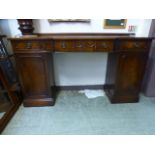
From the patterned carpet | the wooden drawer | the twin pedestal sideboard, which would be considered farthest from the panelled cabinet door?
the wooden drawer

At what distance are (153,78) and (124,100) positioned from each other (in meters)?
0.57

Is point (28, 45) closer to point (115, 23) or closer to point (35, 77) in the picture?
point (35, 77)

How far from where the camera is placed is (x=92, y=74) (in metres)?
2.30

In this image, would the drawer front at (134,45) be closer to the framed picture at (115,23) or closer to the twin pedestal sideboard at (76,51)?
the twin pedestal sideboard at (76,51)

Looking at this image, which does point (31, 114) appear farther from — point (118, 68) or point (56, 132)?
Result: point (118, 68)

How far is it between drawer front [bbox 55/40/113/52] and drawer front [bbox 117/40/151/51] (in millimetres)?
137

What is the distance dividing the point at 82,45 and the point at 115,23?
73cm

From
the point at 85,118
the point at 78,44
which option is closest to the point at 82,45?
the point at 78,44

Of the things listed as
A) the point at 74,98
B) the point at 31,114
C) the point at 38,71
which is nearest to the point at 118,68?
the point at 74,98

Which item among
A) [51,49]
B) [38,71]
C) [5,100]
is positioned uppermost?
[51,49]

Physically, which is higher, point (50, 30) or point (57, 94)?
point (50, 30)

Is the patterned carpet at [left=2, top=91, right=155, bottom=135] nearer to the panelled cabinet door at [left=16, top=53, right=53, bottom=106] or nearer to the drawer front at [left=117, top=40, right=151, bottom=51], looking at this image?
the panelled cabinet door at [left=16, top=53, right=53, bottom=106]

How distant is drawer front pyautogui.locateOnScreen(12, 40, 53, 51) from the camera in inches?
61.9

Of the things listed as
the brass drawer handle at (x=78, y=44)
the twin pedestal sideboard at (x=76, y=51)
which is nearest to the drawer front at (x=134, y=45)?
the twin pedestal sideboard at (x=76, y=51)
